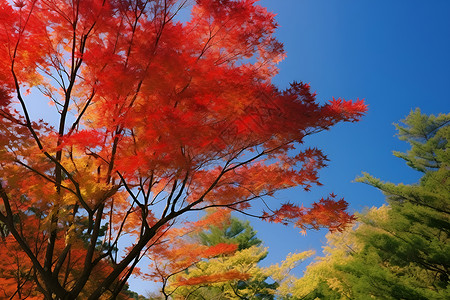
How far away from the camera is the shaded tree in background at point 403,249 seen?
1003 centimetres

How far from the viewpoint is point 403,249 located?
11.0 metres

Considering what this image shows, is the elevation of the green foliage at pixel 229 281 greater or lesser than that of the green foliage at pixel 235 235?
lesser

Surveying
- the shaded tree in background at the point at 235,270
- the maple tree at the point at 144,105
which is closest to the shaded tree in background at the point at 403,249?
the shaded tree in background at the point at 235,270

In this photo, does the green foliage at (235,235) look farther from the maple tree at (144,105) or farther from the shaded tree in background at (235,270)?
the maple tree at (144,105)

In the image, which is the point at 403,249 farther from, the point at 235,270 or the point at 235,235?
the point at 235,235

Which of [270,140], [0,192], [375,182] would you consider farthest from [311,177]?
[375,182]

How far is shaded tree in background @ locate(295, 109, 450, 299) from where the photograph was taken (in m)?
10.0

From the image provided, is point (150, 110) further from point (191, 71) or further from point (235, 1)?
point (235, 1)

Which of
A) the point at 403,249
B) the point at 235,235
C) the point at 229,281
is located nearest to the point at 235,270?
the point at 229,281

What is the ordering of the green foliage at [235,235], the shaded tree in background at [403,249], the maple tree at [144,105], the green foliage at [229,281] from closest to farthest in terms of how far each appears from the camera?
the maple tree at [144,105], the shaded tree in background at [403,249], the green foliage at [229,281], the green foliage at [235,235]

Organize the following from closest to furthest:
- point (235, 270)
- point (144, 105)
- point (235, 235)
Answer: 1. point (144, 105)
2. point (235, 270)
3. point (235, 235)

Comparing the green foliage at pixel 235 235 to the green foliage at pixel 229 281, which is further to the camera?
the green foliage at pixel 235 235

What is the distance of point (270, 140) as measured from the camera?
5.88m

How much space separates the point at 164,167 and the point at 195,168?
603mm
